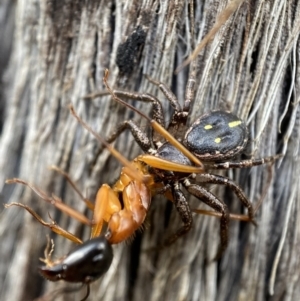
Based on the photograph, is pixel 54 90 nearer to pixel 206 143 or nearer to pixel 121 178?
pixel 121 178

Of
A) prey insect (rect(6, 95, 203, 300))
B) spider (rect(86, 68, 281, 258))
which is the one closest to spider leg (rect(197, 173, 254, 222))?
spider (rect(86, 68, 281, 258))

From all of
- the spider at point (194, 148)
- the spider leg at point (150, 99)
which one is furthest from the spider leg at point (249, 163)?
the spider leg at point (150, 99)

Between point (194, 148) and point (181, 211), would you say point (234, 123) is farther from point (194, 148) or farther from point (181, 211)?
point (181, 211)

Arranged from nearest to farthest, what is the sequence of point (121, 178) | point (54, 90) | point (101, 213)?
point (101, 213), point (121, 178), point (54, 90)

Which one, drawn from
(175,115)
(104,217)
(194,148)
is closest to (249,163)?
(194,148)

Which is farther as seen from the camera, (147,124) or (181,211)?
(147,124)

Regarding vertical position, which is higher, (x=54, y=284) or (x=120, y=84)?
(x=120, y=84)

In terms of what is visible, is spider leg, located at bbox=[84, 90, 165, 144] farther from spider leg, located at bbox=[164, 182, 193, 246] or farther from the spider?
spider leg, located at bbox=[164, 182, 193, 246]

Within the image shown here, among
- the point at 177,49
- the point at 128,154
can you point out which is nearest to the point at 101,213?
the point at 128,154
